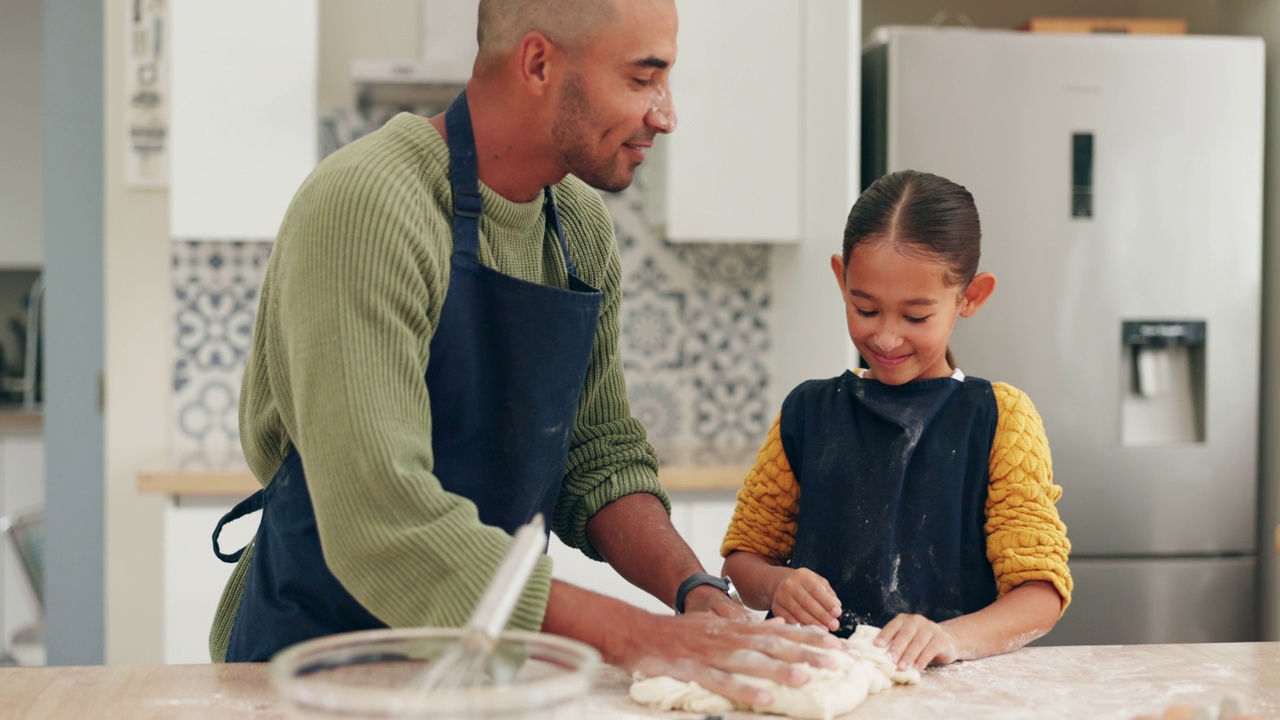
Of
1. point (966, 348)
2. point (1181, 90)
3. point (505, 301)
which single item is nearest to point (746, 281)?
point (966, 348)

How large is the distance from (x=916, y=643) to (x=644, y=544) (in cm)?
32

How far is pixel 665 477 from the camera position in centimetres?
240

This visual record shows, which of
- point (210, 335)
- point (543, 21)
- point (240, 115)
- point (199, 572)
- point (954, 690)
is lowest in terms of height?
point (199, 572)

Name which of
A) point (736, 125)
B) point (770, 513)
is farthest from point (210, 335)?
point (770, 513)

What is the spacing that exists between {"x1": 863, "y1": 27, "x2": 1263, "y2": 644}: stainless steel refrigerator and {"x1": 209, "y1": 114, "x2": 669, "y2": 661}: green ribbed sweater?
1.41 metres

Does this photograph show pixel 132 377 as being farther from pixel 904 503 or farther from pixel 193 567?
pixel 904 503

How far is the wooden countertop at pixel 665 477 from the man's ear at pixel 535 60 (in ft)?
3.69

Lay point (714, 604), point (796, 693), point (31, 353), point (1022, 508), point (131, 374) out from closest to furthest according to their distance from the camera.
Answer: point (796, 693)
point (714, 604)
point (1022, 508)
point (131, 374)
point (31, 353)

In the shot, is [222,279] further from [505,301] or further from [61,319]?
[505,301]

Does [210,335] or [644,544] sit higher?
[210,335]

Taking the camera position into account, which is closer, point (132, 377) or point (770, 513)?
point (770, 513)

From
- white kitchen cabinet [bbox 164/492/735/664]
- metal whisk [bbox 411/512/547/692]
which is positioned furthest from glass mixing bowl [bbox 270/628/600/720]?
white kitchen cabinet [bbox 164/492/735/664]

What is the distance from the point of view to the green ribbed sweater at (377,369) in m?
0.89

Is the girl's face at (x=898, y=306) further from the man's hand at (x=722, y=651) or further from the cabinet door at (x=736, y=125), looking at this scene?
the cabinet door at (x=736, y=125)
